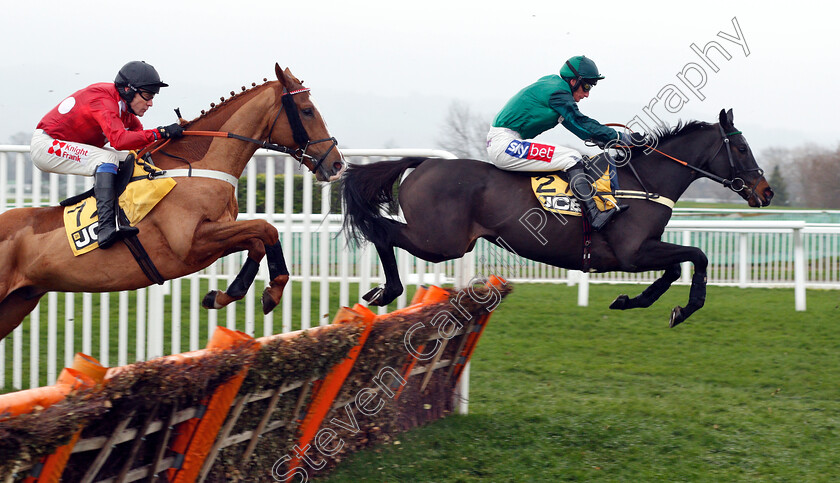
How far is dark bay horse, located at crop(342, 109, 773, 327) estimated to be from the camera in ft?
14.8

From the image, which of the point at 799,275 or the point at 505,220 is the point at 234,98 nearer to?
the point at 505,220

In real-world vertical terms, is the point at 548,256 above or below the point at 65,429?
above

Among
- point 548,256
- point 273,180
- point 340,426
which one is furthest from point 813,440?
point 273,180

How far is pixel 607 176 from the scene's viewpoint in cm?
462

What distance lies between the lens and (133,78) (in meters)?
4.08

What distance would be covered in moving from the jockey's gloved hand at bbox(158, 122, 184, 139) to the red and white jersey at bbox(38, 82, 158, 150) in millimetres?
56

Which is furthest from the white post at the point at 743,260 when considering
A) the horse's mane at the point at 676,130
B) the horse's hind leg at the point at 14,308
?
the horse's hind leg at the point at 14,308

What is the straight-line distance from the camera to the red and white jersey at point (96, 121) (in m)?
3.96

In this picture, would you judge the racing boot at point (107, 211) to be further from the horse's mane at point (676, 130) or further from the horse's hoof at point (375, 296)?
Result: the horse's mane at point (676, 130)

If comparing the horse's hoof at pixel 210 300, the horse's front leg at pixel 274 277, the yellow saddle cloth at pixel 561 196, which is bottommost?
the horse's hoof at pixel 210 300

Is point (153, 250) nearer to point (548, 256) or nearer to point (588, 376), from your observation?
point (548, 256)

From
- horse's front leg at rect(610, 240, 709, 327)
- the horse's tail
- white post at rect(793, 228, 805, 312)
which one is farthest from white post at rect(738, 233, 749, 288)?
the horse's tail

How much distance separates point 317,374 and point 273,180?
167 cm

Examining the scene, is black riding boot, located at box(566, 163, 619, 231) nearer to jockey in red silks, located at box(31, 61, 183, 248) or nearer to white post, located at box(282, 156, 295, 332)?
white post, located at box(282, 156, 295, 332)
